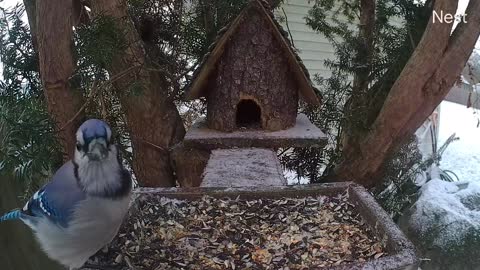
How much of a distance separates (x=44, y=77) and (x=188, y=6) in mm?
630

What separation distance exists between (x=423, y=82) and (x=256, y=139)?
504 mm

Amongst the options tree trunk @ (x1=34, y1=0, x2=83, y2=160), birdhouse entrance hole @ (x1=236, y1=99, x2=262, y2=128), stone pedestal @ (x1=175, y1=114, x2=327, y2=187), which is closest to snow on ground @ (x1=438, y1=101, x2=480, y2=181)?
birdhouse entrance hole @ (x1=236, y1=99, x2=262, y2=128)

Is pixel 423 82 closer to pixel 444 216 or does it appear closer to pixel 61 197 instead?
pixel 444 216

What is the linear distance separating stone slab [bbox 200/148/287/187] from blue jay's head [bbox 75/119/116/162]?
44cm

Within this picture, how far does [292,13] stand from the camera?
3.22 meters

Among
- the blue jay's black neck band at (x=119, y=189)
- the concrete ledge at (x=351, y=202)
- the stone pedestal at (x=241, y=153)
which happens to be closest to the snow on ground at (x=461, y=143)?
the stone pedestal at (x=241, y=153)

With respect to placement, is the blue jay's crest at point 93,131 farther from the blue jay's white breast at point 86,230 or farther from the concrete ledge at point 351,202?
the concrete ledge at point 351,202

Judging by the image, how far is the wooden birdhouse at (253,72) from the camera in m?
1.42

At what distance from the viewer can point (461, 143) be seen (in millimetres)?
3705

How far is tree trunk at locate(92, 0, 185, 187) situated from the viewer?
1.33 meters

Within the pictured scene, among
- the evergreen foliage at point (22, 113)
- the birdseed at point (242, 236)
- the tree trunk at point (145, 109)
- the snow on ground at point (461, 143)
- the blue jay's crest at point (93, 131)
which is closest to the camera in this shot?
the blue jay's crest at point (93, 131)

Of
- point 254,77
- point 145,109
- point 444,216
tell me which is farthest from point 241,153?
point 444,216

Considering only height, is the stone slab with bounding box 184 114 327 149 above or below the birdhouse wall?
below

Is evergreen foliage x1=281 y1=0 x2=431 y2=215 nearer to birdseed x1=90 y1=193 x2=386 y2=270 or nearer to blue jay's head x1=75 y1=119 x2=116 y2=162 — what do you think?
birdseed x1=90 y1=193 x2=386 y2=270
